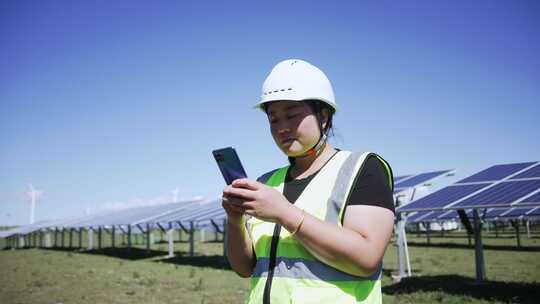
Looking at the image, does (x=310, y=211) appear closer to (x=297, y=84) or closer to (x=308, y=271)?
(x=308, y=271)

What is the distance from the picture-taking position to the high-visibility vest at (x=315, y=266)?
4.98 feet

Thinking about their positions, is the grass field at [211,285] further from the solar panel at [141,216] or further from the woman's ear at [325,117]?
the solar panel at [141,216]

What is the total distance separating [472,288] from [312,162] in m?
9.60

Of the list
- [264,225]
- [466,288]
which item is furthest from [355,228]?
[466,288]

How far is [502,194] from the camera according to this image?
9438mm

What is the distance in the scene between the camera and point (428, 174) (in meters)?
15.6

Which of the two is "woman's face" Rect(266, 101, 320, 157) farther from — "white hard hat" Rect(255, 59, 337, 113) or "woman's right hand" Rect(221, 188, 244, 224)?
"woman's right hand" Rect(221, 188, 244, 224)

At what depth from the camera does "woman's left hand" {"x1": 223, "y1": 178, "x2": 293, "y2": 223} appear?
1428 millimetres

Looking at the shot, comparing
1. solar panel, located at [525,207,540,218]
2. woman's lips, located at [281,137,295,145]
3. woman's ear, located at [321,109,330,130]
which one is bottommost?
solar panel, located at [525,207,540,218]

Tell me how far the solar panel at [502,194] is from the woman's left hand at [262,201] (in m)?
8.38

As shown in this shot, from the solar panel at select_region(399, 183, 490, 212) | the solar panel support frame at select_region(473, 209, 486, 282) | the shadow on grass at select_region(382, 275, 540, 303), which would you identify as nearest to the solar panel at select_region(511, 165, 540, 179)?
the solar panel at select_region(399, 183, 490, 212)

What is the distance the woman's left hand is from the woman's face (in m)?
0.36

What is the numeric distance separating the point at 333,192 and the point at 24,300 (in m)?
10.3

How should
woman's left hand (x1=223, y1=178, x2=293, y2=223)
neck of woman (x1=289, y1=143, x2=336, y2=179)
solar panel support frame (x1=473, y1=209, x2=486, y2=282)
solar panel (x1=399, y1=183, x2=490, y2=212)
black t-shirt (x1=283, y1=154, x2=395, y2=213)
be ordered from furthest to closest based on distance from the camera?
solar panel (x1=399, y1=183, x2=490, y2=212), solar panel support frame (x1=473, y1=209, x2=486, y2=282), neck of woman (x1=289, y1=143, x2=336, y2=179), black t-shirt (x1=283, y1=154, x2=395, y2=213), woman's left hand (x1=223, y1=178, x2=293, y2=223)
